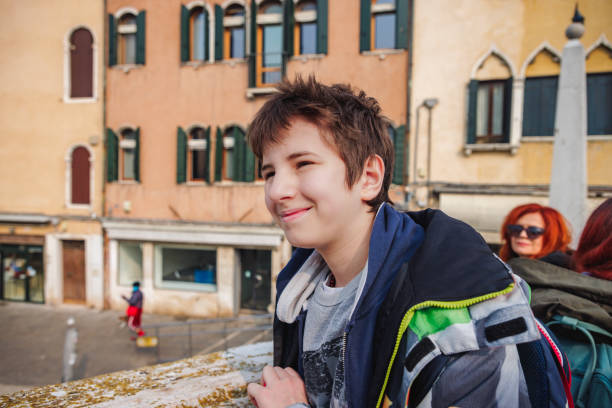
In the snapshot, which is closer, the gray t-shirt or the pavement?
the gray t-shirt

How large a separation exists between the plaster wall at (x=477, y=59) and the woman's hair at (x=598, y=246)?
7630 mm

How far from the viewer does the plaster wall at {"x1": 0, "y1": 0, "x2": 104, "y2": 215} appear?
11102mm

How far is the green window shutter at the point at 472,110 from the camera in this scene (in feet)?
28.1

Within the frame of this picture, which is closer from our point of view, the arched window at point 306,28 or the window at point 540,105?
the window at point 540,105

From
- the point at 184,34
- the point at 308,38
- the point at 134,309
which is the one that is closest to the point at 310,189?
the point at 134,309

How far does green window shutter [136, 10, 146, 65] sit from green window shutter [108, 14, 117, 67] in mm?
819

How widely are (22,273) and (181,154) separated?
23.9ft

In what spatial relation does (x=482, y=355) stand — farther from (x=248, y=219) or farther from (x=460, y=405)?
(x=248, y=219)

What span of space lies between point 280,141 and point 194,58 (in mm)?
10927

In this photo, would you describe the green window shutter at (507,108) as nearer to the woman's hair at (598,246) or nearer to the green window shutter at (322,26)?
the green window shutter at (322,26)

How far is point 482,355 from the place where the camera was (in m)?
0.75

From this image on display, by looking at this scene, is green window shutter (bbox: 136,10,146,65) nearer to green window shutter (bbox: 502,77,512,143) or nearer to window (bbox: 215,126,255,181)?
window (bbox: 215,126,255,181)

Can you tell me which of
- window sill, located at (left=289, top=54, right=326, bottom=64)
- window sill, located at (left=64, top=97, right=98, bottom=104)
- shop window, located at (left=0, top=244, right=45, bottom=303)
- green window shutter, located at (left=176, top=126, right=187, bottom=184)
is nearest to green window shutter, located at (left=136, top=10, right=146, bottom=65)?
window sill, located at (left=64, top=97, right=98, bottom=104)

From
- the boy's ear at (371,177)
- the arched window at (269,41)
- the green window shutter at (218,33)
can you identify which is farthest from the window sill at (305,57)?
the boy's ear at (371,177)
